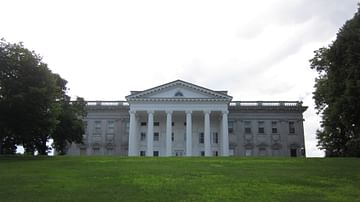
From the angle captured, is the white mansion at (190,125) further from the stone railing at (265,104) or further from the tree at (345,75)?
the tree at (345,75)

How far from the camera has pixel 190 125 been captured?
234 ft

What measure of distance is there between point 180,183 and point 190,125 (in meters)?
49.9

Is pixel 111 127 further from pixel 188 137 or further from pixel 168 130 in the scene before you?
pixel 188 137

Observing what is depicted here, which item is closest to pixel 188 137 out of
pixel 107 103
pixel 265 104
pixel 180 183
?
pixel 265 104

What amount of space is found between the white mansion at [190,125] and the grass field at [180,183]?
4228 centimetres

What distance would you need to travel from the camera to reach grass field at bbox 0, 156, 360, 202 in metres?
18.6

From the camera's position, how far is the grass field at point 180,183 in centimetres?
1856

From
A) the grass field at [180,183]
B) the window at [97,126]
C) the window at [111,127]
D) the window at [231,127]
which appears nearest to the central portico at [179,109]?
the window at [231,127]

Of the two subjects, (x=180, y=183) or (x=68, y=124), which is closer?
(x=180, y=183)

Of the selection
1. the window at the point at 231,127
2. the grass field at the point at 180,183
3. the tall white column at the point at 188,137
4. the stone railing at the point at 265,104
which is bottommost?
the grass field at the point at 180,183

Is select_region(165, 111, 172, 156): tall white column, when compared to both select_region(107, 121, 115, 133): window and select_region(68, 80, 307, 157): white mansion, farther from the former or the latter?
select_region(107, 121, 115, 133): window

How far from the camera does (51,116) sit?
1598 inches

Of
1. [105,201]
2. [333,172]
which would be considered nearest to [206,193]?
[105,201]

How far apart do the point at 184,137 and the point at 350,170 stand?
167 ft
